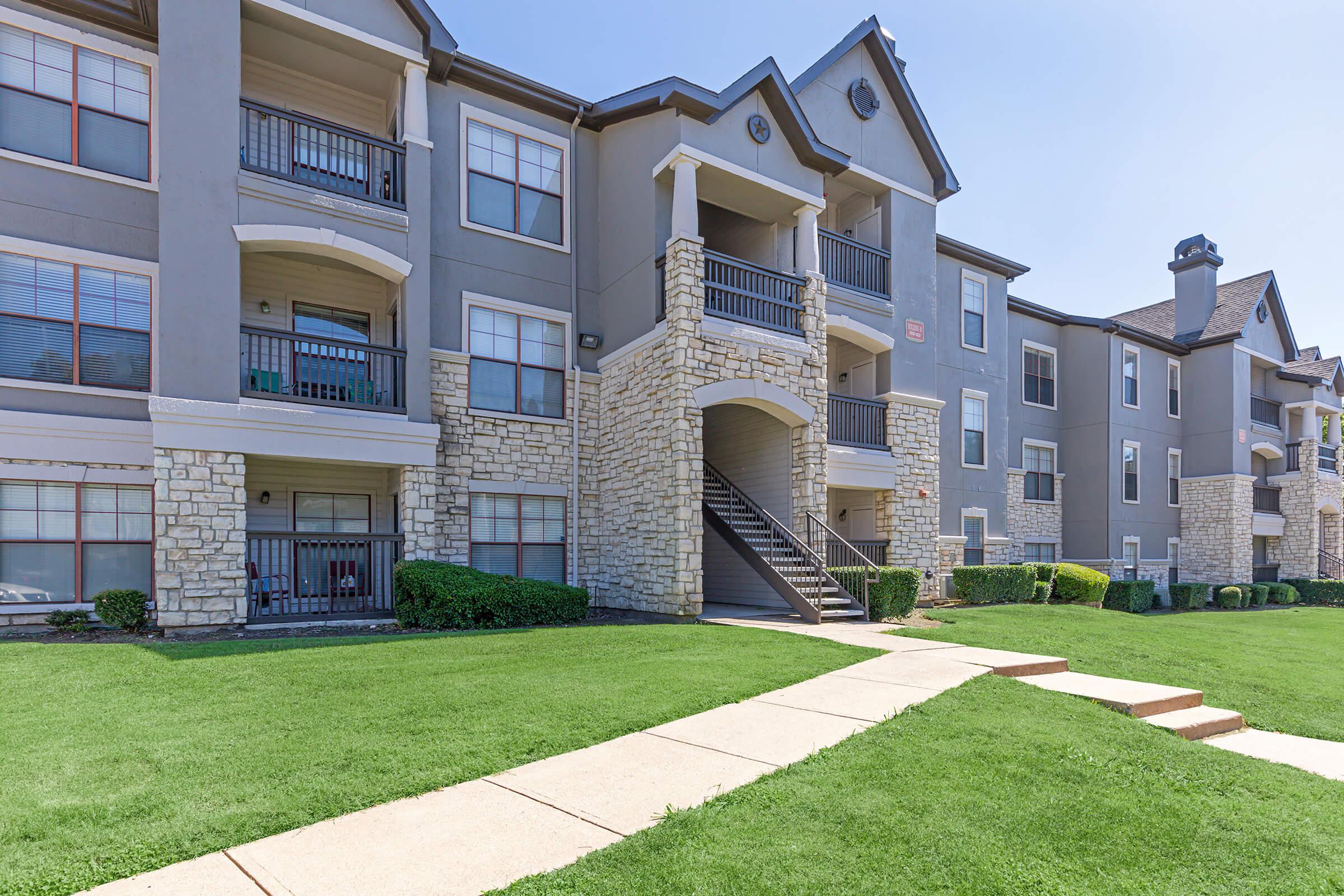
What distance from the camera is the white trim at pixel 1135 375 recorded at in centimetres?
2602

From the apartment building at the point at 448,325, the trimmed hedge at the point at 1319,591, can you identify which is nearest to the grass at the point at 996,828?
the apartment building at the point at 448,325

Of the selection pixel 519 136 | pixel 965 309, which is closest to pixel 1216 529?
pixel 965 309

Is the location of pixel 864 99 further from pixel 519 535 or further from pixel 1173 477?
pixel 1173 477

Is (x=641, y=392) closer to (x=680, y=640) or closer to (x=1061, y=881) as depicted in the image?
(x=680, y=640)

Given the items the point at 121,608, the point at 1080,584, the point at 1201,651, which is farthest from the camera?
the point at 1080,584

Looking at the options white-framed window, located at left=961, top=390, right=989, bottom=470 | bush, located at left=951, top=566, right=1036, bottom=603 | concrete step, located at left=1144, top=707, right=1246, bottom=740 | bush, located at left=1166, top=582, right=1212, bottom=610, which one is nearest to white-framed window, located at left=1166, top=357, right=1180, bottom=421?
bush, located at left=1166, top=582, right=1212, bottom=610

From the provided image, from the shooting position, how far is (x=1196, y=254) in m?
30.0

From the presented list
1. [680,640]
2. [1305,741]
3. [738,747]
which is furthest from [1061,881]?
[680,640]

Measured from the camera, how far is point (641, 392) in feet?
47.7

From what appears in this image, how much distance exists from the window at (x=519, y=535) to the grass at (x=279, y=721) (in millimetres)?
4470

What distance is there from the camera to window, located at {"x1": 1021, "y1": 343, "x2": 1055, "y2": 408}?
24.9 metres

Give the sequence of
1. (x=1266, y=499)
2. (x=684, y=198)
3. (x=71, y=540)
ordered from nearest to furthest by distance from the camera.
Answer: (x=71, y=540) → (x=684, y=198) → (x=1266, y=499)

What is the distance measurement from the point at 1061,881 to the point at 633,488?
11408 millimetres

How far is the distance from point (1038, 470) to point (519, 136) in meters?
19.1
